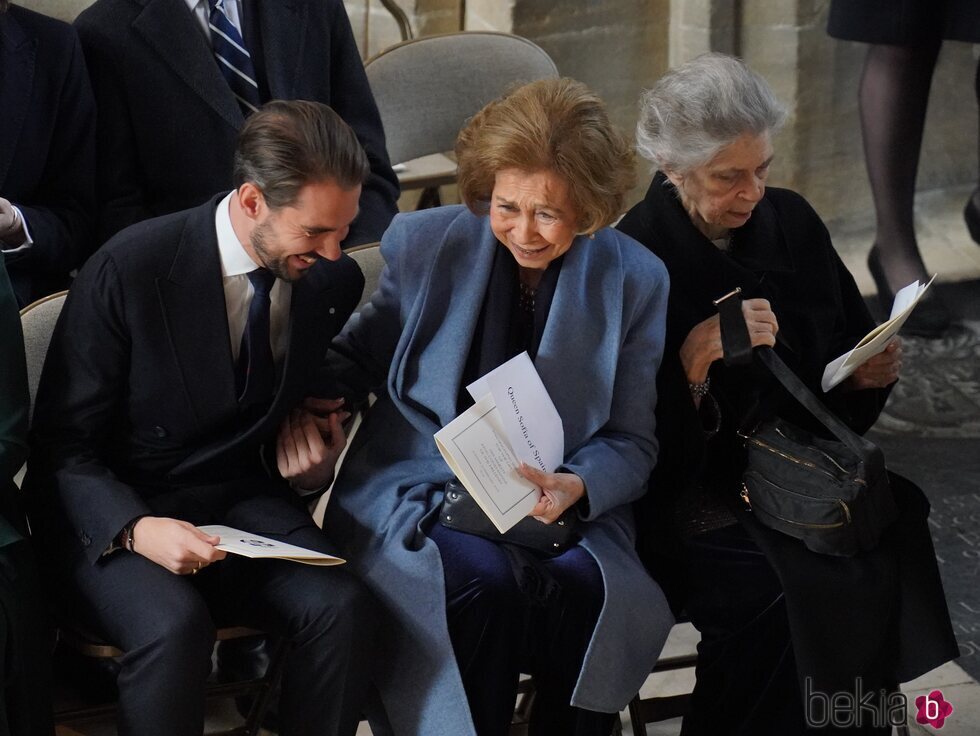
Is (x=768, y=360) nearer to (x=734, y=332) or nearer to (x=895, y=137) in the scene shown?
(x=734, y=332)

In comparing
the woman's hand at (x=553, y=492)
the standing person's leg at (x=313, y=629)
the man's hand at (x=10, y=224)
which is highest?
the man's hand at (x=10, y=224)

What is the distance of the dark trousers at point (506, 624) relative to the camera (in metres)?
2.86

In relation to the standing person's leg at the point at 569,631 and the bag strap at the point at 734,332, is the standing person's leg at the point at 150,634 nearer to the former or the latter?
the standing person's leg at the point at 569,631

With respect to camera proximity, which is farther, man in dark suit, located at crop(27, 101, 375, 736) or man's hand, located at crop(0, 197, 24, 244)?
man's hand, located at crop(0, 197, 24, 244)

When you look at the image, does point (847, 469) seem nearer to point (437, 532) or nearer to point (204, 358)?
point (437, 532)

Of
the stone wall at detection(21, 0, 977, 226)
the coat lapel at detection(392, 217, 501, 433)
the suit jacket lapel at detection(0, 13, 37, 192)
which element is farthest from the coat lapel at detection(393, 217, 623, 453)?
the stone wall at detection(21, 0, 977, 226)

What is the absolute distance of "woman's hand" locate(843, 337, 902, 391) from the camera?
3.29m

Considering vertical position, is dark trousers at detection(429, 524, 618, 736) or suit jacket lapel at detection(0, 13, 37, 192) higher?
suit jacket lapel at detection(0, 13, 37, 192)

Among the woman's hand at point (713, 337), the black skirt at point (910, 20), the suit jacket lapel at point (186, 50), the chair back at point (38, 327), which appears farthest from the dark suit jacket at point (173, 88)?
the black skirt at point (910, 20)

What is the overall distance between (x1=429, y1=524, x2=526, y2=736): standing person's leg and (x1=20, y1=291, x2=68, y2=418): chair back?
0.93 m

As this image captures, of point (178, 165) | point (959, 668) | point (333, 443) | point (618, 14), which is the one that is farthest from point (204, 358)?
point (618, 14)

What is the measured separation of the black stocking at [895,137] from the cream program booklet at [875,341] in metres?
2.39
